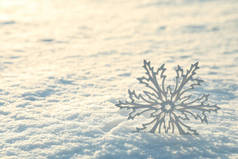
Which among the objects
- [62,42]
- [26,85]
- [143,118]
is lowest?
[143,118]

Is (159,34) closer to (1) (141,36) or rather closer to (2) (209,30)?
(1) (141,36)

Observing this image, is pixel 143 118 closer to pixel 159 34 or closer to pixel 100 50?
pixel 100 50

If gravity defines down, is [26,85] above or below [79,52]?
below

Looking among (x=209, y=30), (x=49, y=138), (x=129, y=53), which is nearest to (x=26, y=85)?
(x=49, y=138)

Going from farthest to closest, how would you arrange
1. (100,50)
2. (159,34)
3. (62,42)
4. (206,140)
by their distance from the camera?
(159,34) < (62,42) < (100,50) < (206,140)

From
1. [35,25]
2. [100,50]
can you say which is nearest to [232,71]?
[100,50]

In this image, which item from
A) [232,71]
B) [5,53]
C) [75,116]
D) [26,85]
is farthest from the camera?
[5,53]

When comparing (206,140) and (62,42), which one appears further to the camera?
(62,42)
